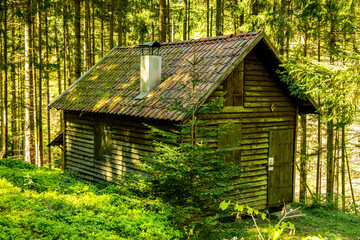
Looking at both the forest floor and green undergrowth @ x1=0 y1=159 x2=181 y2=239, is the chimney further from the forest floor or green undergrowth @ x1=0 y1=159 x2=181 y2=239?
green undergrowth @ x1=0 y1=159 x2=181 y2=239

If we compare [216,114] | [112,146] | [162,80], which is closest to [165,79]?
[162,80]

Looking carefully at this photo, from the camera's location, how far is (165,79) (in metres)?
11.9

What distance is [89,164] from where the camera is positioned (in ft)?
47.0

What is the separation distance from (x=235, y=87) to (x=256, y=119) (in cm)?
144

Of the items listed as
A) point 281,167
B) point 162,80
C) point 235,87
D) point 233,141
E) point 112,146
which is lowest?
point 281,167

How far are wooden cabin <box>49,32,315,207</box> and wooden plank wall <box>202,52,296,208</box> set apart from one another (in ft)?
0.11

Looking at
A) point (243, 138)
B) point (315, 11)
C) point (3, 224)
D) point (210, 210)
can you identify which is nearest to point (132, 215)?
point (210, 210)

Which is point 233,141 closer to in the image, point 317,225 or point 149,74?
point 149,74

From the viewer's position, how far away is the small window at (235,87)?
11320 mm

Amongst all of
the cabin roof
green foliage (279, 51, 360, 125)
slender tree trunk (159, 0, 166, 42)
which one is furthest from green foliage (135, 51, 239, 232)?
slender tree trunk (159, 0, 166, 42)

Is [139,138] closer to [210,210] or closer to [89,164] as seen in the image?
[89,164]

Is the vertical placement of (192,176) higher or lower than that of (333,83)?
lower

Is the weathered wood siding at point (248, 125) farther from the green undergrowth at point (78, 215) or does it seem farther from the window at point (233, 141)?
the green undergrowth at point (78, 215)

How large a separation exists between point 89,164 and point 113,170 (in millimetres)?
1690
